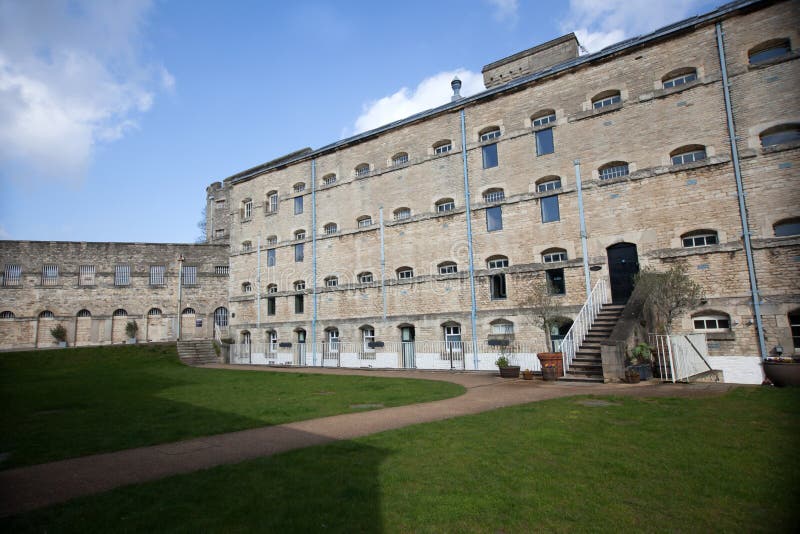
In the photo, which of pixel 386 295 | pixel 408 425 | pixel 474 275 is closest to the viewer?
pixel 408 425

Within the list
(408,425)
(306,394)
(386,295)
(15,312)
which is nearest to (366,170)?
(386,295)

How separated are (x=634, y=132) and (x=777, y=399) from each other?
39.5 feet

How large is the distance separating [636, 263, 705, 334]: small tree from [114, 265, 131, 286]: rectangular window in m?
33.6

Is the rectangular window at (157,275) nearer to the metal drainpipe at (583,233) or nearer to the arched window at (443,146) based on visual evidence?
the arched window at (443,146)

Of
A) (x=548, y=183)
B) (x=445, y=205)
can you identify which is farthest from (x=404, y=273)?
(x=548, y=183)

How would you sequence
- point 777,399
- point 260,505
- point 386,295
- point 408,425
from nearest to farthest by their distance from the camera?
point 260,505 → point 408,425 → point 777,399 → point 386,295

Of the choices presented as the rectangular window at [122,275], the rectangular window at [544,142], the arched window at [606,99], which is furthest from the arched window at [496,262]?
the rectangular window at [122,275]

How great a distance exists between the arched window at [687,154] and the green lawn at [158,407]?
11.9 m

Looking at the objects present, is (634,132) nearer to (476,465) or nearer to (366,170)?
(366,170)

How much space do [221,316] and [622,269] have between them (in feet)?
93.8

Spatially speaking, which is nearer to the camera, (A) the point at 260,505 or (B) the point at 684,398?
(A) the point at 260,505

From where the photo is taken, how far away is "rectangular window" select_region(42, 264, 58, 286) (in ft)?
107

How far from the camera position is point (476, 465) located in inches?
205

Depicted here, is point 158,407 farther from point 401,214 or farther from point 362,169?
point 362,169
